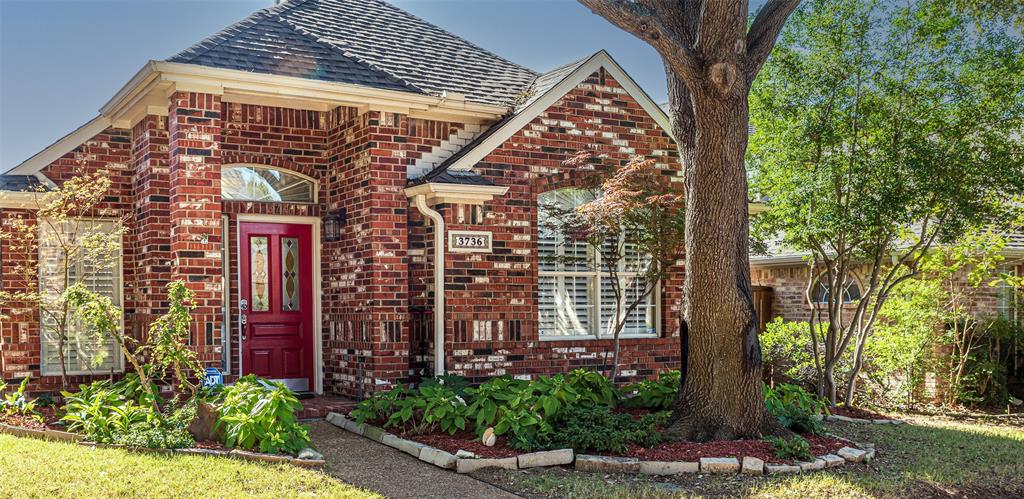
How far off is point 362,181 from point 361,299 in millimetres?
1378

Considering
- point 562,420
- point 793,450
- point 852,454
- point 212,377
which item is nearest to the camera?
point 793,450

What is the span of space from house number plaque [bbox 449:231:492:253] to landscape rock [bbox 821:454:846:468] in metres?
4.57

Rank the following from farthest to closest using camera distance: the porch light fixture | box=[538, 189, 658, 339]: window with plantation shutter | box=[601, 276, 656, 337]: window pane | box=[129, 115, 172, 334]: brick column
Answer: box=[601, 276, 656, 337]: window pane < box=[538, 189, 658, 339]: window with plantation shutter < the porch light fixture < box=[129, 115, 172, 334]: brick column

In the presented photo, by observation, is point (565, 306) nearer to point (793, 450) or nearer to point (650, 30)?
point (793, 450)

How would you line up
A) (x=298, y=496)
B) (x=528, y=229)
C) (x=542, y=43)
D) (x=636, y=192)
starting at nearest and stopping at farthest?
(x=298, y=496) → (x=636, y=192) → (x=528, y=229) → (x=542, y=43)

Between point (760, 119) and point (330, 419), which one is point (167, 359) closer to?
point (330, 419)

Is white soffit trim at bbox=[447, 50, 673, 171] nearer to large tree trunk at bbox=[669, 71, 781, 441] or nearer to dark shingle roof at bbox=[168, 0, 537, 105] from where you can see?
dark shingle roof at bbox=[168, 0, 537, 105]

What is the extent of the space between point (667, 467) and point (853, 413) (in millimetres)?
5027

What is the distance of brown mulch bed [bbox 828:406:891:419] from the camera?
36.2 ft

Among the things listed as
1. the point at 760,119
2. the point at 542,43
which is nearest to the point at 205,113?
the point at 760,119

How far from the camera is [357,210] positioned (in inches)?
408

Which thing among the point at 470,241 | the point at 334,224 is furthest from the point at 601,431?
the point at 334,224

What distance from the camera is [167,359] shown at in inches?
311

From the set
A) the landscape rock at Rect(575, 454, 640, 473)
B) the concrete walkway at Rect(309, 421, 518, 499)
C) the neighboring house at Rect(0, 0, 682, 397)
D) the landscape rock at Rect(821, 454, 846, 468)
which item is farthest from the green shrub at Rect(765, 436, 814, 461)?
the neighboring house at Rect(0, 0, 682, 397)
